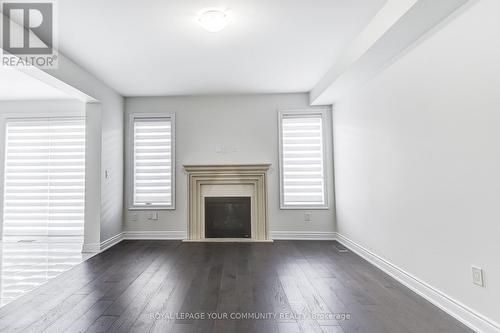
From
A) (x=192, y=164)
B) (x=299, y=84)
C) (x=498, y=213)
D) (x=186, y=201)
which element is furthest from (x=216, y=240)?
(x=498, y=213)

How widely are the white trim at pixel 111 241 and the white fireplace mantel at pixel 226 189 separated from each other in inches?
46.7

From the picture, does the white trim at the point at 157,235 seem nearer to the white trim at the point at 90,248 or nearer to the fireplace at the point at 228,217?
the fireplace at the point at 228,217

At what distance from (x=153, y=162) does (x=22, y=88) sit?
2.38 meters

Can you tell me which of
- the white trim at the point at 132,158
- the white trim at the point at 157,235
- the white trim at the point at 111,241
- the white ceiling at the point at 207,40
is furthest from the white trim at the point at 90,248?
the white ceiling at the point at 207,40

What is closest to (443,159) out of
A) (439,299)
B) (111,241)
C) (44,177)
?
(439,299)

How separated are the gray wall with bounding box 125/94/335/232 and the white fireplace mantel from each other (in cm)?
16

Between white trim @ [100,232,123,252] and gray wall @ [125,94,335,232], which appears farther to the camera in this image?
gray wall @ [125,94,335,232]

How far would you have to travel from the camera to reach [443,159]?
7.45 ft

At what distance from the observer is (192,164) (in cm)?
→ 501

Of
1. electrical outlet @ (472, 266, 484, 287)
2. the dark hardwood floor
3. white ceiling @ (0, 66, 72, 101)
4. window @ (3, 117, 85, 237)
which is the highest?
white ceiling @ (0, 66, 72, 101)

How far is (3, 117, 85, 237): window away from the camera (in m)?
5.11

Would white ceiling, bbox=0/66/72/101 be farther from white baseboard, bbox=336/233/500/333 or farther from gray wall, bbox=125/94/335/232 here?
white baseboard, bbox=336/233/500/333

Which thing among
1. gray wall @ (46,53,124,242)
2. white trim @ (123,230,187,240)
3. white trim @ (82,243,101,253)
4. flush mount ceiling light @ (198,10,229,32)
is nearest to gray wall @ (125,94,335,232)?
white trim @ (123,230,187,240)

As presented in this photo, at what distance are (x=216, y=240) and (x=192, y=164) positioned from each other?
1416mm
